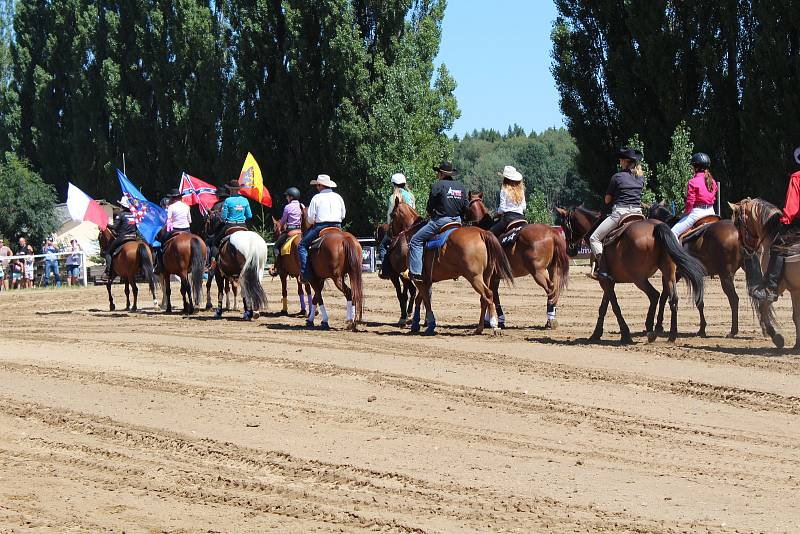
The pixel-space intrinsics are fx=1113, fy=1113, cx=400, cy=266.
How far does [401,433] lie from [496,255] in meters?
6.81

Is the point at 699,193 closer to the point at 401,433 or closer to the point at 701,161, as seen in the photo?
the point at 701,161

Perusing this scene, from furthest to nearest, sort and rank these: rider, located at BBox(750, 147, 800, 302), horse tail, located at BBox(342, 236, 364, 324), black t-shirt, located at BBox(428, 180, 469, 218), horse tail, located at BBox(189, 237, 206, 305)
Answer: horse tail, located at BBox(189, 237, 206, 305)
horse tail, located at BBox(342, 236, 364, 324)
black t-shirt, located at BBox(428, 180, 469, 218)
rider, located at BBox(750, 147, 800, 302)

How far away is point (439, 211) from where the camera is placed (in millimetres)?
16641

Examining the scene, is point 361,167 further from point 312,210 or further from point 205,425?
point 205,425

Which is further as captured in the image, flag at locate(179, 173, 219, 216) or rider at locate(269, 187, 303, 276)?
flag at locate(179, 173, 219, 216)

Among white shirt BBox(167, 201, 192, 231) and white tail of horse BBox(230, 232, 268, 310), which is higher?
white shirt BBox(167, 201, 192, 231)

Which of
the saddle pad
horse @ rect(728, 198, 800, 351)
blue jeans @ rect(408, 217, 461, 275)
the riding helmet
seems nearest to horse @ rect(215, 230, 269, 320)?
blue jeans @ rect(408, 217, 461, 275)

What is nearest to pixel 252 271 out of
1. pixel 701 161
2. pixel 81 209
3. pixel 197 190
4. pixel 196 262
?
pixel 196 262

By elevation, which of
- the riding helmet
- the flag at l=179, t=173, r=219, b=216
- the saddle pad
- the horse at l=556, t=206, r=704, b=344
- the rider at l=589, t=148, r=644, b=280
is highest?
the flag at l=179, t=173, r=219, b=216

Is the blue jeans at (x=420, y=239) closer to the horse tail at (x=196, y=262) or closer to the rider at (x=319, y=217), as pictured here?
the rider at (x=319, y=217)

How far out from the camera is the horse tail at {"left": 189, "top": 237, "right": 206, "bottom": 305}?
21344mm

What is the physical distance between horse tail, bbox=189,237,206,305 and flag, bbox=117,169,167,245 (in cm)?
306

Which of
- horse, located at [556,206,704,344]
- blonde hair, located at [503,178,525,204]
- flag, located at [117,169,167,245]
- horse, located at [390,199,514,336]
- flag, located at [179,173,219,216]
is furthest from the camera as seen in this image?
flag, located at [179,173,219,216]

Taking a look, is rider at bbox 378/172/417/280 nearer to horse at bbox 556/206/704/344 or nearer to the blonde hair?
the blonde hair
